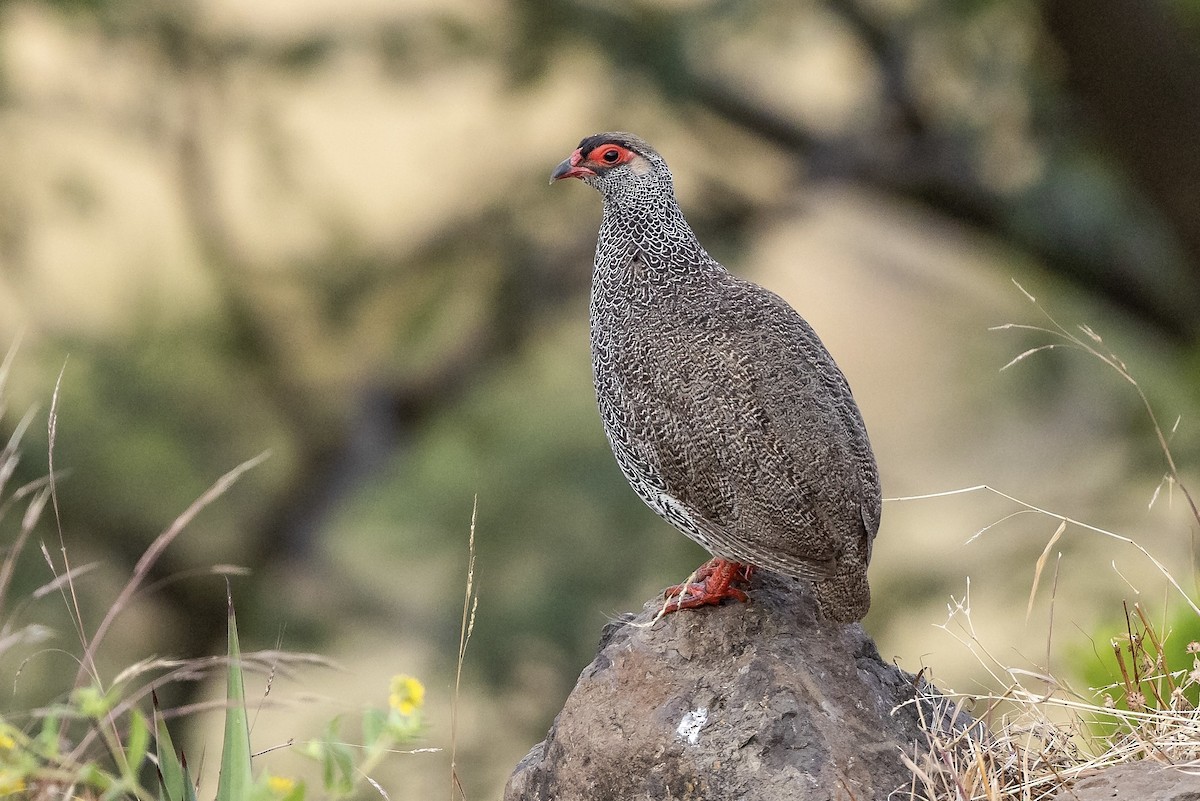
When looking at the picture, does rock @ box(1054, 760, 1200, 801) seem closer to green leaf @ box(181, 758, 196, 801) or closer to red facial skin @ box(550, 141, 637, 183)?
green leaf @ box(181, 758, 196, 801)

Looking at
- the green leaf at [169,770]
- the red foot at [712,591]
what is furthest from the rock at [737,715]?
the green leaf at [169,770]

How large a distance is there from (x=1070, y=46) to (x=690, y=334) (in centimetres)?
749

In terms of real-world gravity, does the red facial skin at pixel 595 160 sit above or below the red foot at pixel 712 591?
above

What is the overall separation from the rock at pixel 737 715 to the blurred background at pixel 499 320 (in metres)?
7.11

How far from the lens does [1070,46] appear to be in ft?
35.1

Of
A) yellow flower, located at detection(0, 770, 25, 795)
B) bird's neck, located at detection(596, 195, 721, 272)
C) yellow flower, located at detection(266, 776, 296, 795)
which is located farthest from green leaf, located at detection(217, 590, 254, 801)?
bird's neck, located at detection(596, 195, 721, 272)

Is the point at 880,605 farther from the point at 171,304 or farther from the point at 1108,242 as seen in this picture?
the point at 171,304

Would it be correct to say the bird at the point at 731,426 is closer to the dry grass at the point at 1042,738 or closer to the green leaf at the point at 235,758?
the dry grass at the point at 1042,738

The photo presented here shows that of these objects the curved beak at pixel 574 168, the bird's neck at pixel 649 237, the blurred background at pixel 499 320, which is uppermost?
the curved beak at pixel 574 168

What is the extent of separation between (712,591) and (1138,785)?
135 centimetres

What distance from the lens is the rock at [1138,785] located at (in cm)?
364

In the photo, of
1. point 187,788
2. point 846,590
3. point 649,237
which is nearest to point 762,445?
point 846,590

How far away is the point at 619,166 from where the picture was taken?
4879mm

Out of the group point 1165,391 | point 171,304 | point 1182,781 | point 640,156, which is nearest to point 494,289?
point 171,304
